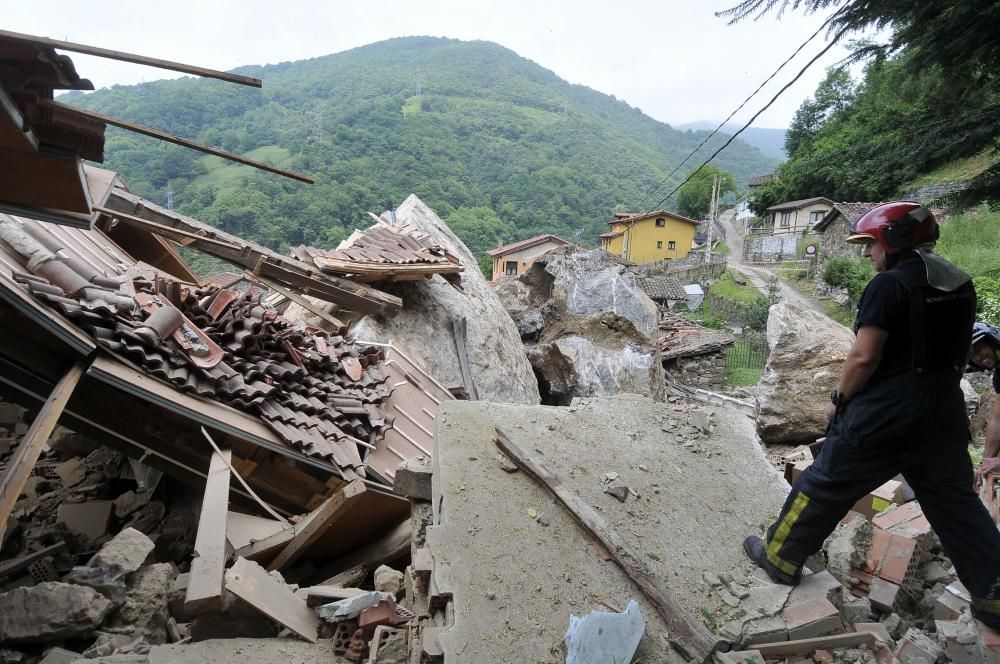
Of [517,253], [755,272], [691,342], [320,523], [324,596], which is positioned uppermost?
[324,596]

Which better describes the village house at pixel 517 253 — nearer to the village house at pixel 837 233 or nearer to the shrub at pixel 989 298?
the village house at pixel 837 233

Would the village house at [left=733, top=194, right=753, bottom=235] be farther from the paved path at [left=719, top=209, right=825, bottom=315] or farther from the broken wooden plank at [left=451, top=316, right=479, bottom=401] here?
the broken wooden plank at [left=451, top=316, right=479, bottom=401]

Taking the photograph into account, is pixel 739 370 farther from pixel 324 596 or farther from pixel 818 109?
pixel 818 109

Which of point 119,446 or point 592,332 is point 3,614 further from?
point 592,332

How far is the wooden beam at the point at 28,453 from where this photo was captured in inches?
108

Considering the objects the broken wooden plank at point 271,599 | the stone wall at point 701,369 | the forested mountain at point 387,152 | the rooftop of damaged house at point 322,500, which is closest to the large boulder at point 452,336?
the rooftop of damaged house at point 322,500

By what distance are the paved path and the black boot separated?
1297cm

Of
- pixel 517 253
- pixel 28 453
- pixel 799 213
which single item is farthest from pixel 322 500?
pixel 799 213

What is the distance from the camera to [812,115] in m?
38.5

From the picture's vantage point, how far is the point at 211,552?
307 centimetres

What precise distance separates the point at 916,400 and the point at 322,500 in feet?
13.6

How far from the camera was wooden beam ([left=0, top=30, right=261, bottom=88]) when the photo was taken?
1.61 meters

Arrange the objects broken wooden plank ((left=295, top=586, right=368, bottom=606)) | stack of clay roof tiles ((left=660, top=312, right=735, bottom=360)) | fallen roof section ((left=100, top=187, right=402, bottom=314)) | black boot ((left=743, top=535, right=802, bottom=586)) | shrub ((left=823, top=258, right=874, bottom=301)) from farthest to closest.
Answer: shrub ((left=823, top=258, right=874, bottom=301))
stack of clay roof tiles ((left=660, top=312, right=735, bottom=360))
fallen roof section ((left=100, top=187, right=402, bottom=314))
broken wooden plank ((left=295, top=586, right=368, bottom=606))
black boot ((left=743, top=535, right=802, bottom=586))

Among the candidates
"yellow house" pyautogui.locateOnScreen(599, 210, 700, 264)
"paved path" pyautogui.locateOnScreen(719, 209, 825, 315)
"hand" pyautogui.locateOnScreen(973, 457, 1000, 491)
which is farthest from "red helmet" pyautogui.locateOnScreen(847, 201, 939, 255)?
"yellow house" pyautogui.locateOnScreen(599, 210, 700, 264)
